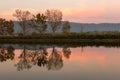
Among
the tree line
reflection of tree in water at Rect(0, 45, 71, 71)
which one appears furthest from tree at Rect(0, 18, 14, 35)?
reflection of tree in water at Rect(0, 45, 71, 71)

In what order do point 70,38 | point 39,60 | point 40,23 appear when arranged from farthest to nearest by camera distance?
point 40,23 → point 70,38 → point 39,60

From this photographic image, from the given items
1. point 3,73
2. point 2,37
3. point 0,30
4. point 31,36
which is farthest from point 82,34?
point 3,73

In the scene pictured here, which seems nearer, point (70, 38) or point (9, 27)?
point (70, 38)

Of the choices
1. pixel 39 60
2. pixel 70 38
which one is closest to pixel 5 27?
pixel 70 38

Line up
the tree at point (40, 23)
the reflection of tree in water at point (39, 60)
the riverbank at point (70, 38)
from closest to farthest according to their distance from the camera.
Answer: the reflection of tree in water at point (39, 60)
the riverbank at point (70, 38)
the tree at point (40, 23)

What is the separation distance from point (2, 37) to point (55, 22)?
707 inches

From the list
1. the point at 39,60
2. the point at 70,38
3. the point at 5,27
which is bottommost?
the point at 70,38

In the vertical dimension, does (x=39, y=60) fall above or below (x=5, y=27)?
above

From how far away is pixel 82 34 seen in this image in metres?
57.5

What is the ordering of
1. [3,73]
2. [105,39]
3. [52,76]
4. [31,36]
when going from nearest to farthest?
[52,76], [3,73], [105,39], [31,36]

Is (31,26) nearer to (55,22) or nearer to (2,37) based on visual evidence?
(55,22)

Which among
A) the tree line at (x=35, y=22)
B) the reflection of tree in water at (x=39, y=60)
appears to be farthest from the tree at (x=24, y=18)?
the reflection of tree in water at (x=39, y=60)

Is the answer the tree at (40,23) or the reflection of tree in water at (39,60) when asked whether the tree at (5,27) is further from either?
the reflection of tree in water at (39,60)

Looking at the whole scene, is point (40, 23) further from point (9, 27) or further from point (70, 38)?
point (70, 38)
